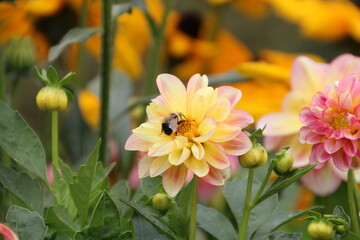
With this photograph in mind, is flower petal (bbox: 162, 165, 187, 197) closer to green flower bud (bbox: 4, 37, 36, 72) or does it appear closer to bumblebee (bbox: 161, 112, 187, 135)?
bumblebee (bbox: 161, 112, 187, 135)

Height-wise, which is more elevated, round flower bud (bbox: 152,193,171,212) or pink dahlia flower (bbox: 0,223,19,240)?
pink dahlia flower (bbox: 0,223,19,240)

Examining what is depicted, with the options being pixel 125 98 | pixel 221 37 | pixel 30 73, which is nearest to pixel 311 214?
pixel 30 73

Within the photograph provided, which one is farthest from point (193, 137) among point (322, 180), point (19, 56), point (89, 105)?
point (89, 105)

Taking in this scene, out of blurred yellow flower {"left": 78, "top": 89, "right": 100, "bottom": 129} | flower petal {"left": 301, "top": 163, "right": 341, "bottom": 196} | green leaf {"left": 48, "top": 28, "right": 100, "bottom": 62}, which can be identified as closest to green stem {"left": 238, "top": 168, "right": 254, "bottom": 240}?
flower petal {"left": 301, "top": 163, "right": 341, "bottom": 196}

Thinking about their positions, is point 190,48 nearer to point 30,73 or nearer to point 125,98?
point 125,98

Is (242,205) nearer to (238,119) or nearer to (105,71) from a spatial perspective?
(238,119)

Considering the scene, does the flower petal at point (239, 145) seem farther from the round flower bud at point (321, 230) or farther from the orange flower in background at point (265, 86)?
the orange flower in background at point (265, 86)
